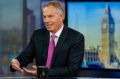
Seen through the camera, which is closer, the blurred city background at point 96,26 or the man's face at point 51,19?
the man's face at point 51,19

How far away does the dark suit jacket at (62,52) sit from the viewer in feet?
8.43

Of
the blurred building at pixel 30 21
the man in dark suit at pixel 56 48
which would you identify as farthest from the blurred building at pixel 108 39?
the man in dark suit at pixel 56 48

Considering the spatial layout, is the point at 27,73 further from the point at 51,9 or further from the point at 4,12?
the point at 4,12

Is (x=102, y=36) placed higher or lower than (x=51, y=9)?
lower

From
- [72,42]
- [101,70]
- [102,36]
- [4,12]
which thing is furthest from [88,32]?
[72,42]

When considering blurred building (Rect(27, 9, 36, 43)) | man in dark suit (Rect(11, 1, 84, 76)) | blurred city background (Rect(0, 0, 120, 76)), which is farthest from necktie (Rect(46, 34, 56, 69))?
blurred building (Rect(27, 9, 36, 43))

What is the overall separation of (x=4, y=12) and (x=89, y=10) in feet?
3.85

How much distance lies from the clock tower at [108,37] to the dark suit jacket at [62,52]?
2.42 metres

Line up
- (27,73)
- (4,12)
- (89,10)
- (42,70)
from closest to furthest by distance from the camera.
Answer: (42,70), (27,73), (89,10), (4,12)

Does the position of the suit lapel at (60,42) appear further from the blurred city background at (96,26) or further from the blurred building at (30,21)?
the blurred building at (30,21)

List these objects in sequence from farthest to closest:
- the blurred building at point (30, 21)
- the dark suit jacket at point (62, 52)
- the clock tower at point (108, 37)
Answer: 1. the blurred building at point (30, 21)
2. the clock tower at point (108, 37)
3. the dark suit jacket at point (62, 52)

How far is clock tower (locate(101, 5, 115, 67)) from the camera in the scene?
16.8 feet

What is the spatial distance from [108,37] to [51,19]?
2611mm

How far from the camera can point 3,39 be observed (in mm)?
5535
